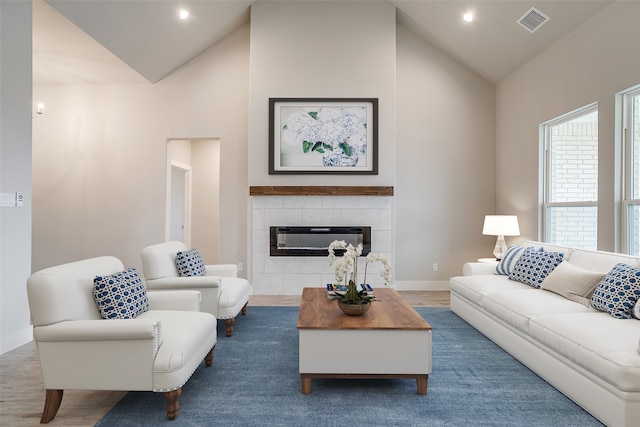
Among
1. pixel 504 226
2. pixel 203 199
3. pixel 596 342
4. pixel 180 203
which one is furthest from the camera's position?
pixel 203 199

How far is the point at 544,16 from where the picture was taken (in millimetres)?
4109

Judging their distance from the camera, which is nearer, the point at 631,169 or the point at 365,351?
the point at 365,351

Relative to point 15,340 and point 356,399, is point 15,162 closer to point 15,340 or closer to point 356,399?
point 15,340

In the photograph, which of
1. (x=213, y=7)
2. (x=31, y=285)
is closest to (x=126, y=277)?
(x=31, y=285)

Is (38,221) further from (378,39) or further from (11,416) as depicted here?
(378,39)

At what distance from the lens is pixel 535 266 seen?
12.0ft

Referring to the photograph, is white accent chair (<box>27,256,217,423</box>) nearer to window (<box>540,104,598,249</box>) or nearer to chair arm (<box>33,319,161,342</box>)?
chair arm (<box>33,319,161,342</box>)

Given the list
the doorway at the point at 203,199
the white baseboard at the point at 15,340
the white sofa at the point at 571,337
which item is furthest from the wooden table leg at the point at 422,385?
the doorway at the point at 203,199

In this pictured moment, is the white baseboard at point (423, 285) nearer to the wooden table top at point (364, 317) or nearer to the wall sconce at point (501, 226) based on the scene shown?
the wall sconce at point (501, 226)

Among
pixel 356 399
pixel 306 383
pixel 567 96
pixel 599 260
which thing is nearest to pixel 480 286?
pixel 599 260

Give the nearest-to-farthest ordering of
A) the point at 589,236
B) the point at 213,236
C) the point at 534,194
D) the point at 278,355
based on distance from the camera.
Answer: the point at 278,355, the point at 589,236, the point at 534,194, the point at 213,236

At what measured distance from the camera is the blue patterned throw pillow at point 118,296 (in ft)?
7.73

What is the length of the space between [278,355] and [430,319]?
71.8 inches

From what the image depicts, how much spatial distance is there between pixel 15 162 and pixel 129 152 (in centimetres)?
237
